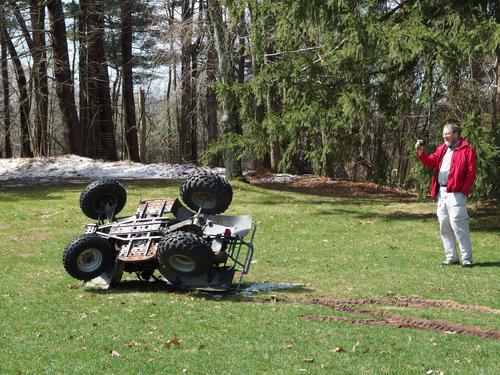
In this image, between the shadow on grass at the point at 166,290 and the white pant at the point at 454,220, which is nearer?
the shadow on grass at the point at 166,290

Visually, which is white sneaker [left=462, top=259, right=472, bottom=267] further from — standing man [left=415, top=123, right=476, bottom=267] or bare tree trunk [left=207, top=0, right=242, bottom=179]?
bare tree trunk [left=207, top=0, right=242, bottom=179]

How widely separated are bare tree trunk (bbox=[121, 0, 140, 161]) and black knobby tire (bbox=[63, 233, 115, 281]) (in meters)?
23.5

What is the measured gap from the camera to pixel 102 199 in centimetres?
883

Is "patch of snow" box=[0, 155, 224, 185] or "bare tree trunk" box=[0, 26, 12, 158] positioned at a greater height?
"bare tree trunk" box=[0, 26, 12, 158]

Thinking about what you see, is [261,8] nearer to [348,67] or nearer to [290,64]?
[290,64]

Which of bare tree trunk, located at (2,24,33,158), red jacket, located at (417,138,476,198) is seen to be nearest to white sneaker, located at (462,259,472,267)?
red jacket, located at (417,138,476,198)

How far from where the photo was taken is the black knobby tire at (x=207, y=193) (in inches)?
324

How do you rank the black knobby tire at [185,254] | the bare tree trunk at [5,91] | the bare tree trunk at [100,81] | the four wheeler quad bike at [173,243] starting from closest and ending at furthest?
1. the black knobby tire at [185,254]
2. the four wheeler quad bike at [173,243]
3. the bare tree trunk at [100,81]
4. the bare tree trunk at [5,91]

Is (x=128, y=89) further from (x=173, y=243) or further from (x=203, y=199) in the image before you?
(x=173, y=243)

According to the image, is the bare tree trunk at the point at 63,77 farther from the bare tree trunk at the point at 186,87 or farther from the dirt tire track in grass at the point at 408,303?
the dirt tire track in grass at the point at 408,303

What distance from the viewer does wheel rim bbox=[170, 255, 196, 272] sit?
7434 mm

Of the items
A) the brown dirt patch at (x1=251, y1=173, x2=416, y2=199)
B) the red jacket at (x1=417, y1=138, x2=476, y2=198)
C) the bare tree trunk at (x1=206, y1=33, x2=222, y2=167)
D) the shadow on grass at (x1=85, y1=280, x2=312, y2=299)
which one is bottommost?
the brown dirt patch at (x1=251, y1=173, x2=416, y2=199)

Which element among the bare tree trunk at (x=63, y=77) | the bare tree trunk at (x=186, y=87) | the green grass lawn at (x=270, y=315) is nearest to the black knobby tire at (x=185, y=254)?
the green grass lawn at (x=270, y=315)

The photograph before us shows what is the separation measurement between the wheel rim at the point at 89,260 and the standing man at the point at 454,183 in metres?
4.61
